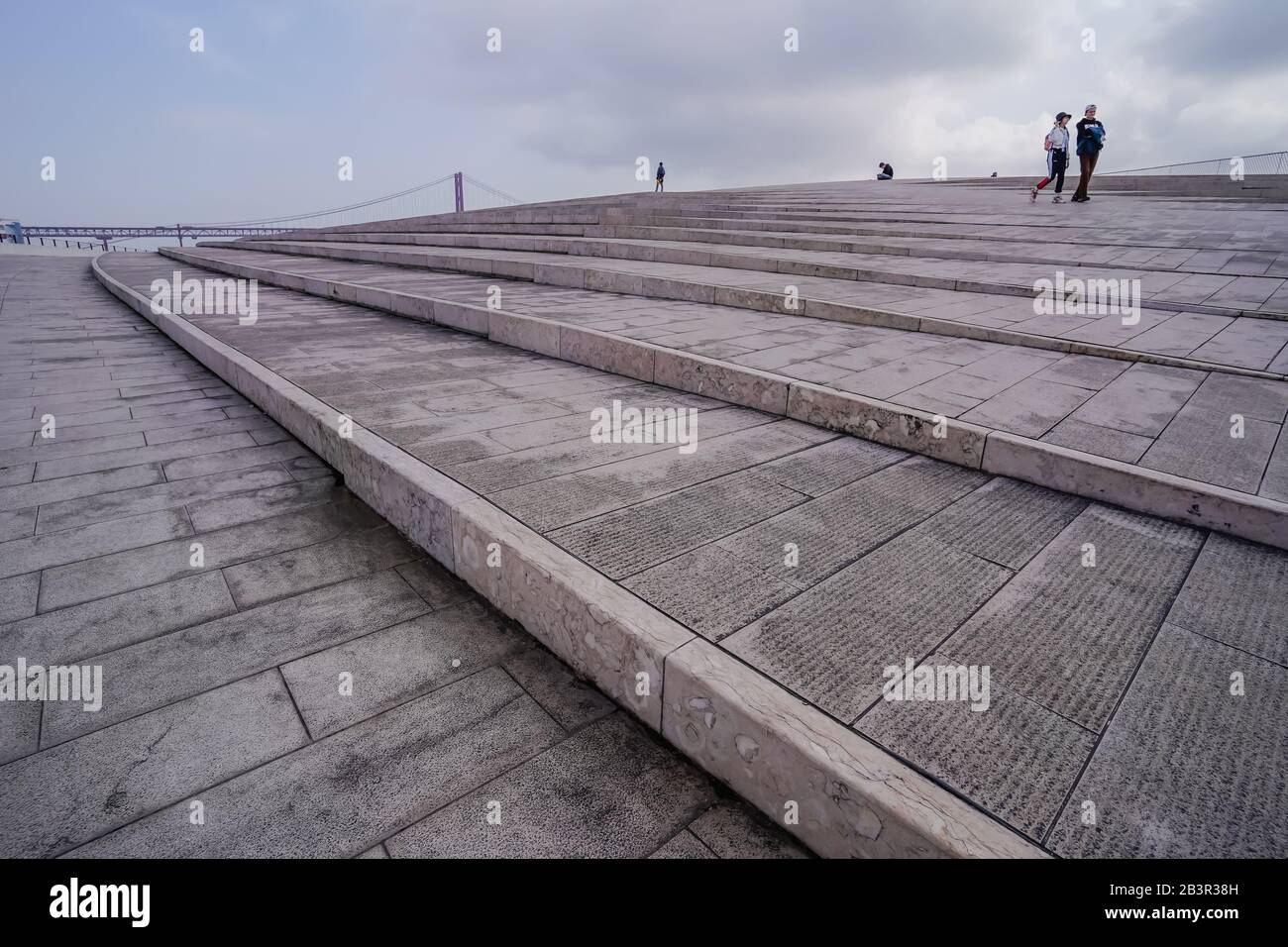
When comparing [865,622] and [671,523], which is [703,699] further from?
[671,523]

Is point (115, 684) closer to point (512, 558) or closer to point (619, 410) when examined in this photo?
point (512, 558)

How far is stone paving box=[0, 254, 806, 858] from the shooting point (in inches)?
76.6

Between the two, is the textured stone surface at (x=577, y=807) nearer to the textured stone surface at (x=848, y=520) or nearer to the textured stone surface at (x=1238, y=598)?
the textured stone surface at (x=848, y=520)

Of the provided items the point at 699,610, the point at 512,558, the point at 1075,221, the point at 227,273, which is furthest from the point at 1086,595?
the point at 227,273

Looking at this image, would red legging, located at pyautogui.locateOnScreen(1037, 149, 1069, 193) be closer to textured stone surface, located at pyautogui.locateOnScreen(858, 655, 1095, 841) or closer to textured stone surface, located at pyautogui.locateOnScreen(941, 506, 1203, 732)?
textured stone surface, located at pyautogui.locateOnScreen(941, 506, 1203, 732)

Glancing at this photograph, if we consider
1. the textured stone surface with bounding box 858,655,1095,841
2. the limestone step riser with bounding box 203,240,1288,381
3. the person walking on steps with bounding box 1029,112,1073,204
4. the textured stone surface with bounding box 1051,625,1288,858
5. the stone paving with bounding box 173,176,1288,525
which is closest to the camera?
the textured stone surface with bounding box 1051,625,1288,858

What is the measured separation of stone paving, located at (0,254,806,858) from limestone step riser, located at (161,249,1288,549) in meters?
2.70

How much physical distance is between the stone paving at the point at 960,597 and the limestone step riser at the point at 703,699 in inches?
4.2

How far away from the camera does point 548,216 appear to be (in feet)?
65.1

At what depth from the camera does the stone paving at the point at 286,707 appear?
1.95 meters

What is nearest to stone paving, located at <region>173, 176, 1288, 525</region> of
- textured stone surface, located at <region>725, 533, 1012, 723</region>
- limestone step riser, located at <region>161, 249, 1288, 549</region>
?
limestone step riser, located at <region>161, 249, 1288, 549</region>

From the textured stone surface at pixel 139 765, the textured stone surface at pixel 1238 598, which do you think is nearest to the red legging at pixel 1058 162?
the textured stone surface at pixel 1238 598

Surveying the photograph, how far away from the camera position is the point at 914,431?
161 inches
